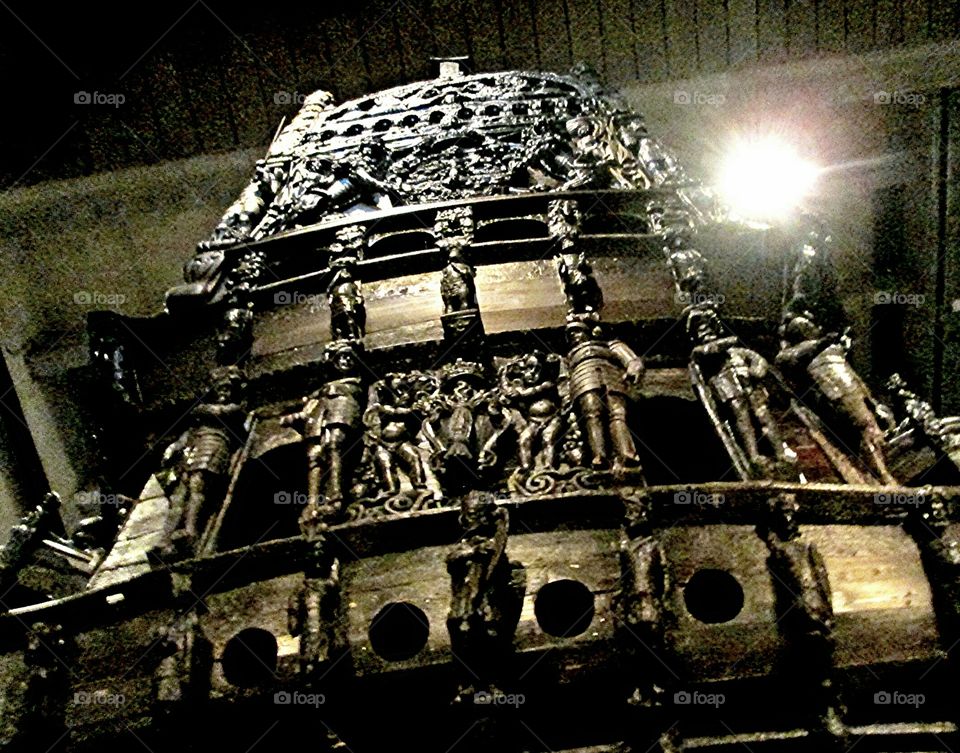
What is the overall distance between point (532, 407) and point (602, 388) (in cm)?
66

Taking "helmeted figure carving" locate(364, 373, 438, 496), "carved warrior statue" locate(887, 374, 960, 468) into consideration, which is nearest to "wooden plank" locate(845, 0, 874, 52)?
"carved warrior statue" locate(887, 374, 960, 468)

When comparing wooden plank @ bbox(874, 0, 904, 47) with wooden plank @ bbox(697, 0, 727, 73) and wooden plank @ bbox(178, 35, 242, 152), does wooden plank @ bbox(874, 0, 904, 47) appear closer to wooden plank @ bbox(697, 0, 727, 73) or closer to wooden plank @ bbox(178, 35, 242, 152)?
wooden plank @ bbox(697, 0, 727, 73)

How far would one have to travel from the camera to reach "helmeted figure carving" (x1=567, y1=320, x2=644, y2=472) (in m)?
6.21

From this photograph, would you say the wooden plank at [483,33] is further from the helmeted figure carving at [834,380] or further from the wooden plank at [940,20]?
the helmeted figure carving at [834,380]

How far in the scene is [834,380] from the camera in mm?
7141

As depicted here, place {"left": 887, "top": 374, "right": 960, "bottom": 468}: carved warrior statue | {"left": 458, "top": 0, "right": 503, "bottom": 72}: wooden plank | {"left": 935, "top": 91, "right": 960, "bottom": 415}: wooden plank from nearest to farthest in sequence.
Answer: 1. {"left": 887, "top": 374, "right": 960, "bottom": 468}: carved warrior statue
2. {"left": 935, "top": 91, "right": 960, "bottom": 415}: wooden plank
3. {"left": 458, "top": 0, "right": 503, "bottom": 72}: wooden plank

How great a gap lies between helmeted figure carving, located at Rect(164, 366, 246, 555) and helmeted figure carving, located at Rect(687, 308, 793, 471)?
4083mm

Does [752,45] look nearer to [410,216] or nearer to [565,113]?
[565,113]

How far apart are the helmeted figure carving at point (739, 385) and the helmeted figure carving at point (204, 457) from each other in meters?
4.08

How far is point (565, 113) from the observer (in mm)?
10711

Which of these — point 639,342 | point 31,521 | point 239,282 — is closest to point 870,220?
point 639,342

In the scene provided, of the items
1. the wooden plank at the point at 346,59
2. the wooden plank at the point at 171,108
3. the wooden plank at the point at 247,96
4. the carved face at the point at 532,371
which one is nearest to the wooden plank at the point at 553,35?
the wooden plank at the point at 346,59

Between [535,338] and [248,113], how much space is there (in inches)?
339

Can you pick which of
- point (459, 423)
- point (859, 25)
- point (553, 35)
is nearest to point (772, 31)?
point (859, 25)
